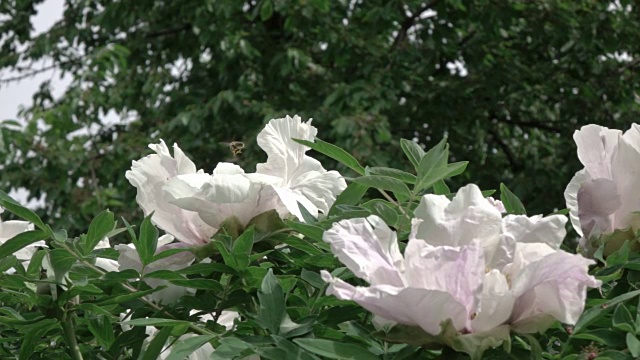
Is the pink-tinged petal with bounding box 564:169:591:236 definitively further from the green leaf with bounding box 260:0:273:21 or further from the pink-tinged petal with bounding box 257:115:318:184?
the green leaf with bounding box 260:0:273:21

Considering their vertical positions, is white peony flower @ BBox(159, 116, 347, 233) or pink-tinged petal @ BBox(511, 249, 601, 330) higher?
white peony flower @ BBox(159, 116, 347, 233)

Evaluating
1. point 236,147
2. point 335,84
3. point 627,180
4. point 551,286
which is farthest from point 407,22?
point 551,286

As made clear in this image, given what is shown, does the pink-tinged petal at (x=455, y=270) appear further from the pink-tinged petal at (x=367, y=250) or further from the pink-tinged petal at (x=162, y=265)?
the pink-tinged petal at (x=162, y=265)

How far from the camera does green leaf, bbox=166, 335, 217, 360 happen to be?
0.82 m

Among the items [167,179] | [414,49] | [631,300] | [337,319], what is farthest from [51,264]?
[414,49]

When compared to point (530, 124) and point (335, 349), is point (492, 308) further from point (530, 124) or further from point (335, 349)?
point (530, 124)

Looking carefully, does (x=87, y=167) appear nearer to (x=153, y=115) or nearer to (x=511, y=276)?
(x=153, y=115)

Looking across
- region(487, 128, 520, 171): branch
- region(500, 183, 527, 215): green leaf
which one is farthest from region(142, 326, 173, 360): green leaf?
region(487, 128, 520, 171): branch

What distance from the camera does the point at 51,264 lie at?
0.91 meters

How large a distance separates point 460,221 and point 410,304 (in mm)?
91

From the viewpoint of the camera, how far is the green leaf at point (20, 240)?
35.2 inches

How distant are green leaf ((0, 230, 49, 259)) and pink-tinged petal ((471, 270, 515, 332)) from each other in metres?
0.38

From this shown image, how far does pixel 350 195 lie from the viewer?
987 mm

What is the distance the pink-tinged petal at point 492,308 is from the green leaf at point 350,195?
0.27 m
